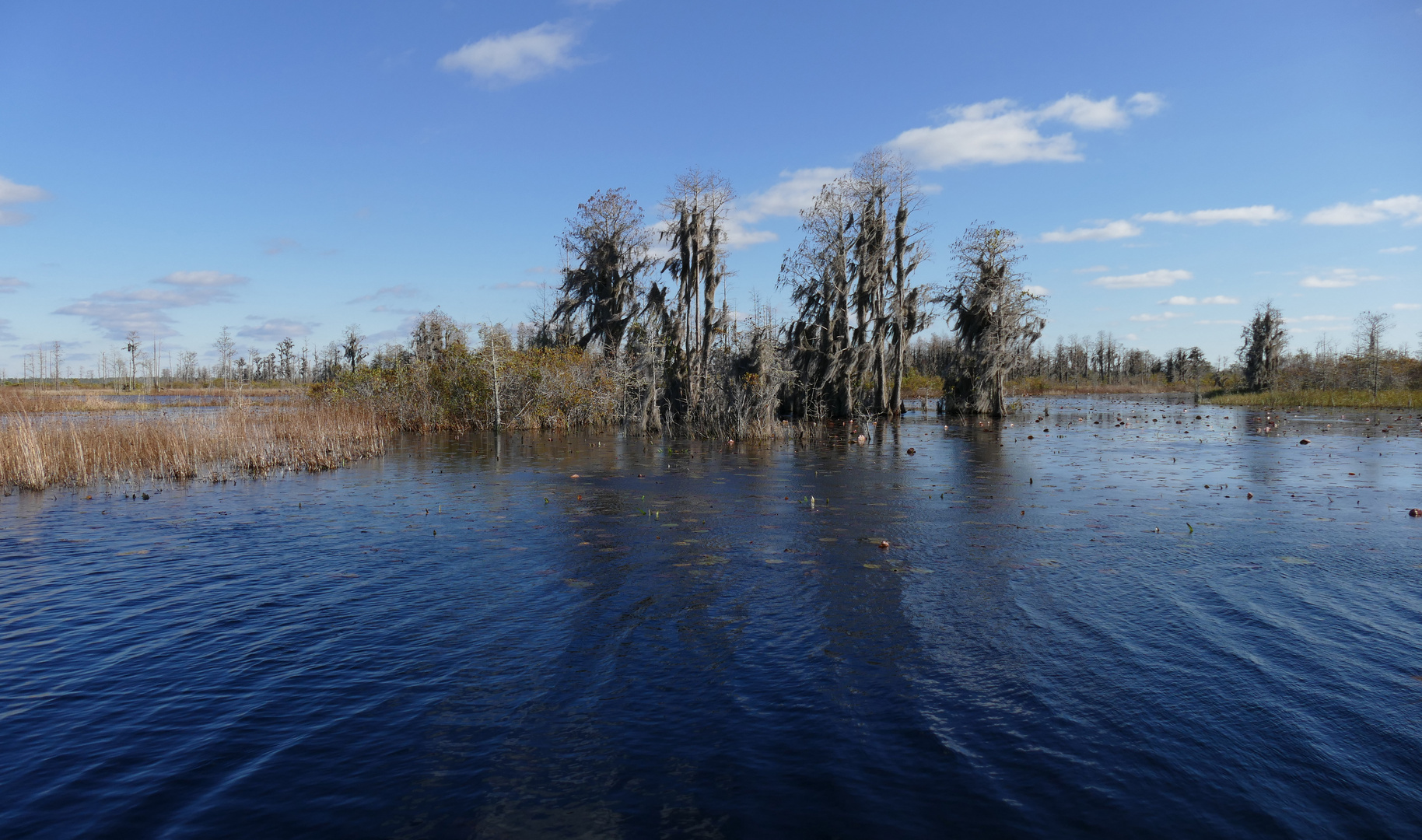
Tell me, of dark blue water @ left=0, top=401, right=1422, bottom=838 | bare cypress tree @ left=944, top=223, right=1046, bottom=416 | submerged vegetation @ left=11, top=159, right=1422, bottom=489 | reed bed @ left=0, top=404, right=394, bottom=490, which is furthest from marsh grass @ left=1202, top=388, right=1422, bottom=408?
reed bed @ left=0, top=404, right=394, bottom=490

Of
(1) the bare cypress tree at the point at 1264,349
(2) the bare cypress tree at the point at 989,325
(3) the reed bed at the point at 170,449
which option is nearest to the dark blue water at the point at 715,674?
(3) the reed bed at the point at 170,449

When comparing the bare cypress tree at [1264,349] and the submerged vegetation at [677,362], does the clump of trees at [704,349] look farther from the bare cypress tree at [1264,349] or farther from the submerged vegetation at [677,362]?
the bare cypress tree at [1264,349]

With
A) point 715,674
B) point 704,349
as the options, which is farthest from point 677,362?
point 715,674

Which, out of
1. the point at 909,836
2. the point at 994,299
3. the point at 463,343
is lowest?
the point at 909,836

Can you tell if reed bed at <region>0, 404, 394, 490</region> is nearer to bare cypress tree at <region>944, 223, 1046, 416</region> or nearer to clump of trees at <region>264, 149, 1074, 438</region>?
clump of trees at <region>264, 149, 1074, 438</region>

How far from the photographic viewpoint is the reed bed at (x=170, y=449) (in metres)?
17.3

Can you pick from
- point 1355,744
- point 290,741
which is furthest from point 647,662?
point 1355,744

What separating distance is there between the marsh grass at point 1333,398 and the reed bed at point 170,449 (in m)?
64.3

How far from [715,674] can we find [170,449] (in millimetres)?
20601

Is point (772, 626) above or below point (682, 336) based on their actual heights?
below

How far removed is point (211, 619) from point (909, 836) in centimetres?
756

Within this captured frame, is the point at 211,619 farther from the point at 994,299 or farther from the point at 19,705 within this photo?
the point at 994,299

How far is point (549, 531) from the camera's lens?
12.4 meters

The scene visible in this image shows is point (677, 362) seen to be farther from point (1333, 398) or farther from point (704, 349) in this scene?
point (1333, 398)
